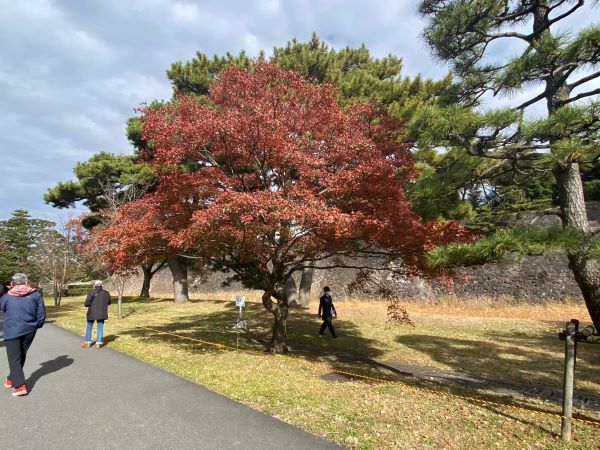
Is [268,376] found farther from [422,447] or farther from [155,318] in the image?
[155,318]

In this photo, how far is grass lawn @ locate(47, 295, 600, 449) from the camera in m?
4.47

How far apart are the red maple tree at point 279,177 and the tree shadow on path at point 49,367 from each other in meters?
2.17

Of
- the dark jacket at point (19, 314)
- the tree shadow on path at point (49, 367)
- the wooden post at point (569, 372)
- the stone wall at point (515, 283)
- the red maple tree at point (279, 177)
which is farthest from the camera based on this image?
the stone wall at point (515, 283)

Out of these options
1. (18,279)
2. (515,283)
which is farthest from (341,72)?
(18,279)

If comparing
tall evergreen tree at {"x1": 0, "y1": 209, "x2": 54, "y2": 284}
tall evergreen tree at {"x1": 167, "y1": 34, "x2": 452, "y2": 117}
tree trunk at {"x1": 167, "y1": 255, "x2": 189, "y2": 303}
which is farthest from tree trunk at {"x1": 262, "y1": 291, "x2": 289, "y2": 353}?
tall evergreen tree at {"x1": 0, "y1": 209, "x2": 54, "y2": 284}

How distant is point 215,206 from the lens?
6410mm

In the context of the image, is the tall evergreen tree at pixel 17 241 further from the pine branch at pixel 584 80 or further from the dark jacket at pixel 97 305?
the pine branch at pixel 584 80

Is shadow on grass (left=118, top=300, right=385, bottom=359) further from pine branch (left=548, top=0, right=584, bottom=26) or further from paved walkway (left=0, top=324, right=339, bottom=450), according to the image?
pine branch (left=548, top=0, right=584, bottom=26)

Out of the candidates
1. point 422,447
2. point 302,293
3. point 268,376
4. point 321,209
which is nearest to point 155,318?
point 302,293

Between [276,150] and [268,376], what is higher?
[276,150]

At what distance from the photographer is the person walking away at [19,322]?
17.8ft

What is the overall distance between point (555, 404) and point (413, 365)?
3112 millimetres

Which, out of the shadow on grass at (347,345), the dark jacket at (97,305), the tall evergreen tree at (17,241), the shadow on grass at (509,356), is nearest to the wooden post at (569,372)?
the shadow on grass at (347,345)

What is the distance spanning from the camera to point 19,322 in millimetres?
5680
